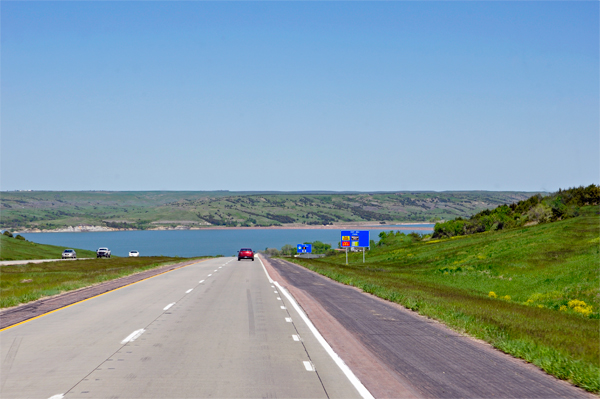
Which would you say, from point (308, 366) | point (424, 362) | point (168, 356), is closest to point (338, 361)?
point (308, 366)

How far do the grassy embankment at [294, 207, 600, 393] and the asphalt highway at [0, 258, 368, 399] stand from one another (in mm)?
3956

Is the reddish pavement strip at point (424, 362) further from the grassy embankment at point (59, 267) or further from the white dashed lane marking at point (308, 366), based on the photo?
the grassy embankment at point (59, 267)

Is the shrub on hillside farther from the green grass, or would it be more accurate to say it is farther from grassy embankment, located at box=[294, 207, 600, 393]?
the green grass

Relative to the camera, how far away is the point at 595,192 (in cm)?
7700

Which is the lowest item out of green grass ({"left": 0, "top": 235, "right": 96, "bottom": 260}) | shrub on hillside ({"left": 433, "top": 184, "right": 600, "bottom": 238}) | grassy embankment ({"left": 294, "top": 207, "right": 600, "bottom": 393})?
green grass ({"left": 0, "top": 235, "right": 96, "bottom": 260})

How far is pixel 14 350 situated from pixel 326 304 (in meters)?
10.9

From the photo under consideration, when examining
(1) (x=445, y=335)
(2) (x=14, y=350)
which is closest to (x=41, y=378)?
(2) (x=14, y=350)

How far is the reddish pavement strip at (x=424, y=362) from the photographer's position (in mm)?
8189

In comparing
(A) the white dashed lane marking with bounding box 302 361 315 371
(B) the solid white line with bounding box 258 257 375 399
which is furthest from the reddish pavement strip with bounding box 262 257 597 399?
(A) the white dashed lane marking with bounding box 302 361 315 371

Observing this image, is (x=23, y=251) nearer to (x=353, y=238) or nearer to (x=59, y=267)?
(x=59, y=267)

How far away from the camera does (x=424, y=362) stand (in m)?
10.0

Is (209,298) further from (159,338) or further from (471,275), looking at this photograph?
(471,275)

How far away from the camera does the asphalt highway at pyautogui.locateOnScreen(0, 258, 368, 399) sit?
8.12 m

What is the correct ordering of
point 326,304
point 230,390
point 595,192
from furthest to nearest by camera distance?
point 595,192, point 326,304, point 230,390
